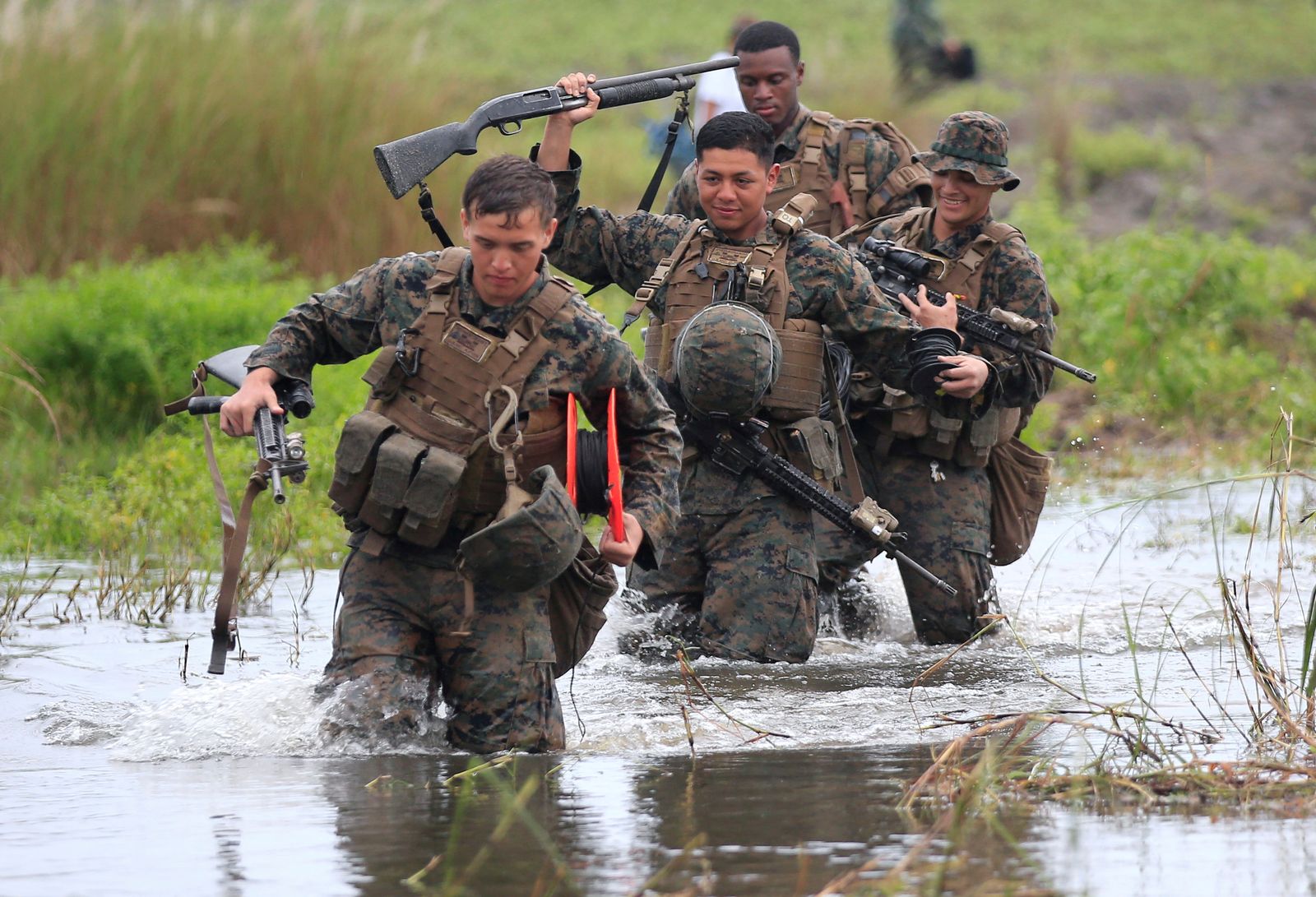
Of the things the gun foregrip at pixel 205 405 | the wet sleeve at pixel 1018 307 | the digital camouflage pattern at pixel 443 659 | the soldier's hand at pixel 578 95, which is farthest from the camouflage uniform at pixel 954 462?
the gun foregrip at pixel 205 405

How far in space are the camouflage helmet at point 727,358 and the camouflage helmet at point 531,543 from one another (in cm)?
131

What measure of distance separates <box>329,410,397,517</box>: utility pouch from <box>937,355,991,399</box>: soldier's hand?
2201mm

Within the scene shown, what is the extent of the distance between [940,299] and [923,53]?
44.2 ft

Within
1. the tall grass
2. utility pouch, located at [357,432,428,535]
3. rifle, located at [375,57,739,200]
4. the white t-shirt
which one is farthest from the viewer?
the tall grass

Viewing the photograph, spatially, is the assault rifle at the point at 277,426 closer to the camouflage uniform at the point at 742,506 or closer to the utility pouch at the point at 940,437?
the camouflage uniform at the point at 742,506

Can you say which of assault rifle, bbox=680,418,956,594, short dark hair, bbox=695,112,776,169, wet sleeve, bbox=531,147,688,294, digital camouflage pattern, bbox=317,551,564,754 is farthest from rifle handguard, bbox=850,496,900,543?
digital camouflage pattern, bbox=317,551,564,754

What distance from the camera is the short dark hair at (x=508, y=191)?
16.4 feet

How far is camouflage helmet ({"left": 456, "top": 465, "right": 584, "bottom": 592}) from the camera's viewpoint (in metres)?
4.87

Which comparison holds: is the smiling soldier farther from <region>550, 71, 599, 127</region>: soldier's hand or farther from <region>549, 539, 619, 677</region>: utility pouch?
<region>549, 539, 619, 677</region>: utility pouch

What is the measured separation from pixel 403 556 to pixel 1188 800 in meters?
2.09

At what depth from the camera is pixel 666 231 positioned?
6.78 m

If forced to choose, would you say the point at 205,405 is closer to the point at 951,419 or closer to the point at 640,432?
the point at 640,432

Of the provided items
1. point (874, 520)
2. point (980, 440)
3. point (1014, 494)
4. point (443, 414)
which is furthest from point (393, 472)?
point (1014, 494)

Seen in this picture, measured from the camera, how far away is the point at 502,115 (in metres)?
6.46
